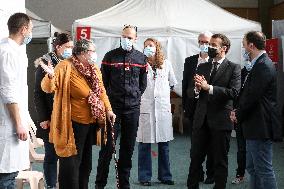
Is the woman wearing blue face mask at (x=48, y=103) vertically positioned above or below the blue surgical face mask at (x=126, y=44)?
below

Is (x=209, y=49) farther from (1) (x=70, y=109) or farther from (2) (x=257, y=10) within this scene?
(2) (x=257, y=10)

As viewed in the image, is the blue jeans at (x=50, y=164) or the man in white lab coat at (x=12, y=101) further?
the blue jeans at (x=50, y=164)

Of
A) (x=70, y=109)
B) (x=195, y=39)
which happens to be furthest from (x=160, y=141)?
(x=195, y=39)

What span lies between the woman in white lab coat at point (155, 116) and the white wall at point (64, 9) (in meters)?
7.60

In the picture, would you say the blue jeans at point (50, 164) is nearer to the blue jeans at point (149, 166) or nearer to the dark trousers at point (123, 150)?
the dark trousers at point (123, 150)

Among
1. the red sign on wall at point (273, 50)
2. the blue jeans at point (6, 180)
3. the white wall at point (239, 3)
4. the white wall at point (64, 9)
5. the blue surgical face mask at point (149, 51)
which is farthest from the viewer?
the white wall at point (239, 3)

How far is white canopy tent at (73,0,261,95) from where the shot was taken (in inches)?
342

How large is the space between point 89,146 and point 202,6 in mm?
6607

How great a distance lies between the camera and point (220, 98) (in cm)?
432

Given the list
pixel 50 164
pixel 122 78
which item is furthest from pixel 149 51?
pixel 50 164

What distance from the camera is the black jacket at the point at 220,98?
433 centimetres

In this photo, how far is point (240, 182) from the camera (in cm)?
546

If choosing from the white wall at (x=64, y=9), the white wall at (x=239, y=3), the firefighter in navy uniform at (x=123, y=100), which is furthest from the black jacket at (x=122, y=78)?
the white wall at (x=239, y=3)

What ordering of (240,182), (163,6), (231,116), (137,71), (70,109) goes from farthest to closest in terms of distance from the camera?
1. (163,6)
2. (240,182)
3. (137,71)
4. (231,116)
5. (70,109)
